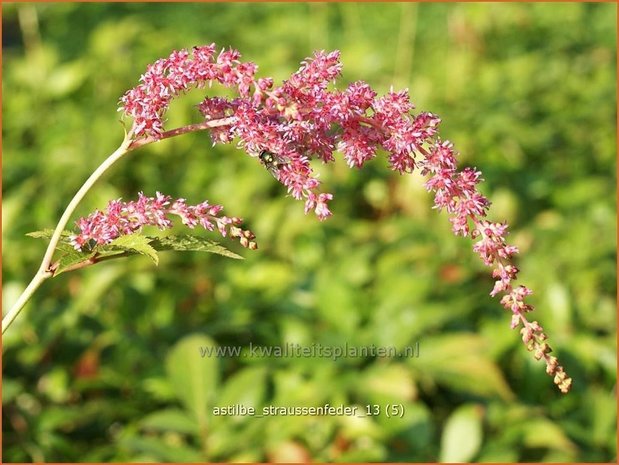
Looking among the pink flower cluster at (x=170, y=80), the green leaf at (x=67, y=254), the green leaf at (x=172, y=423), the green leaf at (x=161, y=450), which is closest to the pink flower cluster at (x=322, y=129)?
the pink flower cluster at (x=170, y=80)

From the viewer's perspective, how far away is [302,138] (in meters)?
1.65

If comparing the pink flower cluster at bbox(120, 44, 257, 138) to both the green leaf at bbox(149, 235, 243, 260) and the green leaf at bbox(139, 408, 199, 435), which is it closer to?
the green leaf at bbox(149, 235, 243, 260)

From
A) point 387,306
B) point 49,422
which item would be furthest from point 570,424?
point 49,422

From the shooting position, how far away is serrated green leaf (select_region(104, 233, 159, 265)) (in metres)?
1.62

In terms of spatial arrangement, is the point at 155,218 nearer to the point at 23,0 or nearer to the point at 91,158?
the point at 91,158

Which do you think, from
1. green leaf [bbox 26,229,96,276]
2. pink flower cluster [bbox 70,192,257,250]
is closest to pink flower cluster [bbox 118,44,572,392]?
pink flower cluster [bbox 70,192,257,250]

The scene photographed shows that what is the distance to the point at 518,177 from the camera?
6.39 meters

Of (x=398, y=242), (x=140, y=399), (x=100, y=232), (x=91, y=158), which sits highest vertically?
(x=91, y=158)

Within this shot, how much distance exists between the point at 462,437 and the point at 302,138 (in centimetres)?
246

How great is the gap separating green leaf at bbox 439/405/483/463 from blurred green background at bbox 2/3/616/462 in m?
0.01

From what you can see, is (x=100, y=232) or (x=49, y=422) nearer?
(x=100, y=232)

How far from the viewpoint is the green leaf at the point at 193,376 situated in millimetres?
3759

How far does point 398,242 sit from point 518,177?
4.95 ft

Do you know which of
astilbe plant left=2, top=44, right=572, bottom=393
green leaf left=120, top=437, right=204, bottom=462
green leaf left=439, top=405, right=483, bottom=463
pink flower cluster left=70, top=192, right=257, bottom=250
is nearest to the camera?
astilbe plant left=2, top=44, right=572, bottom=393
